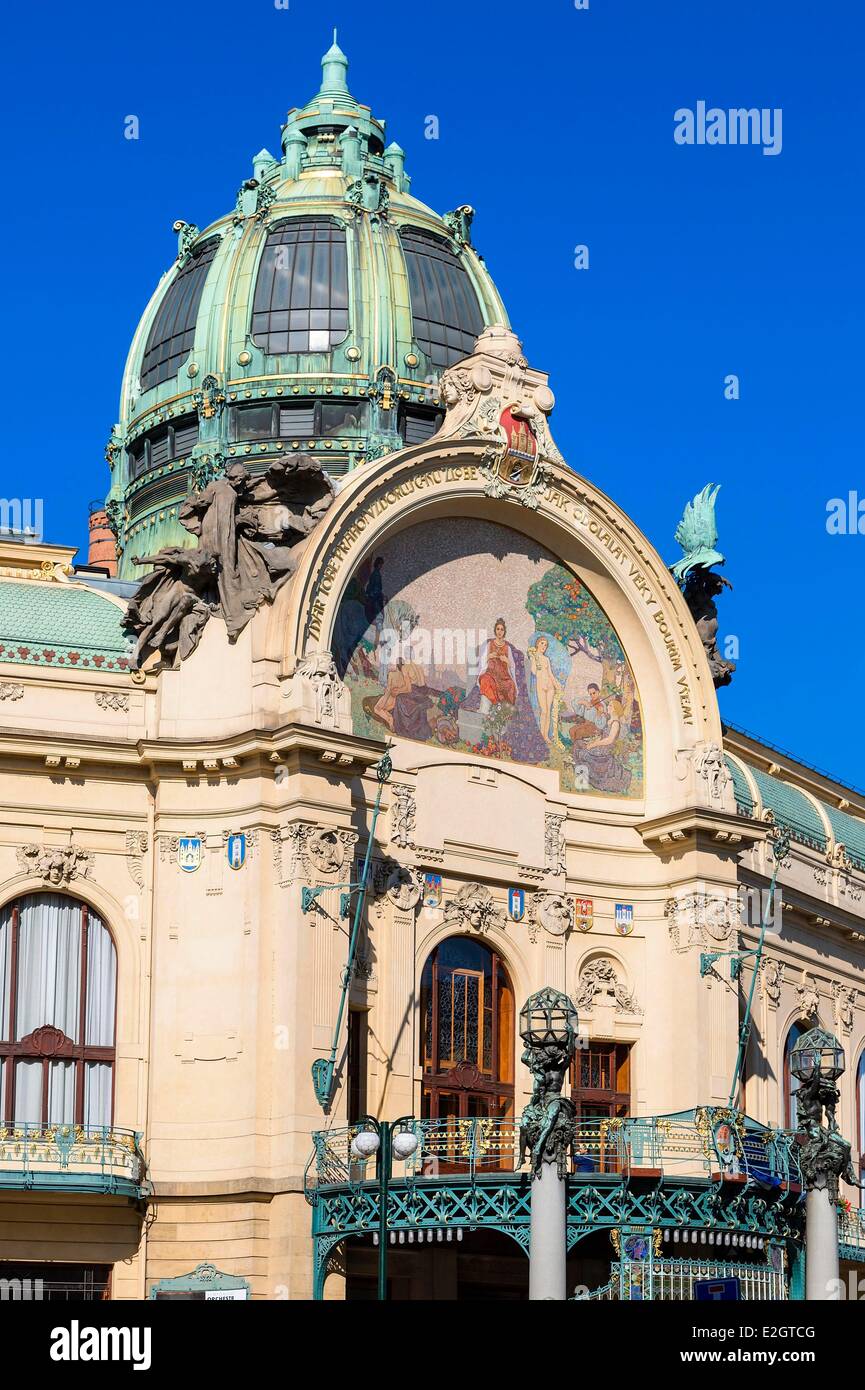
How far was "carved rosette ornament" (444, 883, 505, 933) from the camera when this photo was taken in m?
41.7

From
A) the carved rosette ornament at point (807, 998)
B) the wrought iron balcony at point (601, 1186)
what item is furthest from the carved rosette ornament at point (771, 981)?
the wrought iron balcony at point (601, 1186)

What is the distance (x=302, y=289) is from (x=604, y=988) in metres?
15.3

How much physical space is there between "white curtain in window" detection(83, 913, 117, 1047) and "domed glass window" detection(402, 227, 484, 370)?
15453 mm

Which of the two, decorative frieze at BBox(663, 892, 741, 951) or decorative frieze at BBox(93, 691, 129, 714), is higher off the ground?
decorative frieze at BBox(93, 691, 129, 714)

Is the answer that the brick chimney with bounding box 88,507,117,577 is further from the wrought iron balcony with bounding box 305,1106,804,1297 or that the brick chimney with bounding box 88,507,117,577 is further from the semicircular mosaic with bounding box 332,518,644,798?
the wrought iron balcony with bounding box 305,1106,804,1297

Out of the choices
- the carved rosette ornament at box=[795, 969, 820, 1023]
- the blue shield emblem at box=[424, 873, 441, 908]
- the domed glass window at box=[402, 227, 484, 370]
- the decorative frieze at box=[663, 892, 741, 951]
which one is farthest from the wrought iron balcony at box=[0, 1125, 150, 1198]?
the domed glass window at box=[402, 227, 484, 370]

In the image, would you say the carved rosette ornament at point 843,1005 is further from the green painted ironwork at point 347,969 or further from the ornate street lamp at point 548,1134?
the ornate street lamp at point 548,1134

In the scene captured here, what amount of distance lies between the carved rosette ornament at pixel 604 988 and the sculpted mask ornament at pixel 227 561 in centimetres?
869

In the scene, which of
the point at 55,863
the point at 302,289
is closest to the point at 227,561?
the point at 55,863

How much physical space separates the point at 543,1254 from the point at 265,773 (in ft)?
31.6

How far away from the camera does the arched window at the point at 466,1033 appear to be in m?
40.9

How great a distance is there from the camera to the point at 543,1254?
33250mm
